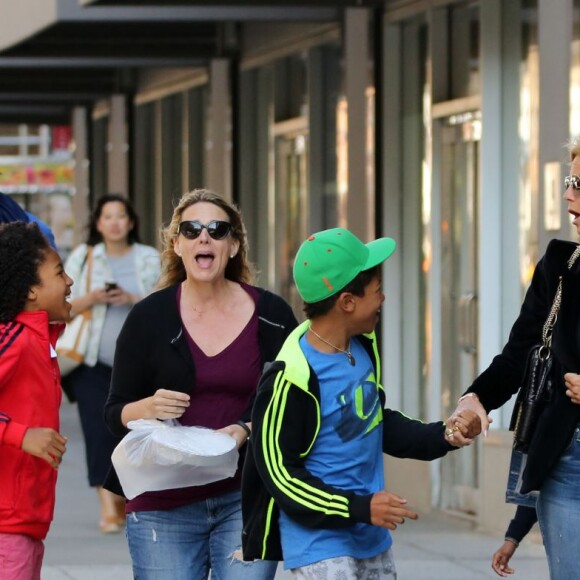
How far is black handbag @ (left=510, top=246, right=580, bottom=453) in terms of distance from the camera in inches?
181

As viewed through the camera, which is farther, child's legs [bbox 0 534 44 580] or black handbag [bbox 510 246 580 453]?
child's legs [bbox 0 534 44 580]

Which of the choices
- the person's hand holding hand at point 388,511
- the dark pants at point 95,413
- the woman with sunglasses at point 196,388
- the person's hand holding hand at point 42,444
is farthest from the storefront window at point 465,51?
the person's hand holding hand at point 388,511

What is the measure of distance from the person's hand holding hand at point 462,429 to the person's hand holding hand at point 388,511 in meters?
0.43

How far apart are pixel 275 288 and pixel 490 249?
501 cm

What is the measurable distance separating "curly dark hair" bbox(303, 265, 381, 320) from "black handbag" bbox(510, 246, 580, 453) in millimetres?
508

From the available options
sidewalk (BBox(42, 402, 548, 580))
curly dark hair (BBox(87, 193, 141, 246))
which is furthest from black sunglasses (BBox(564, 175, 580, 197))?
curly dark hair (BBox(87, 193, 141, 246))

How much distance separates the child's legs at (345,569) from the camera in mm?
4406

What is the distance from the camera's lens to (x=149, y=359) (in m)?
5.27

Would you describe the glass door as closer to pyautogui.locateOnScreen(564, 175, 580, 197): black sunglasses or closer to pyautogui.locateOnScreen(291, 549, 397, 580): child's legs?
pyautogui.locateOnScreen(564, 175, 580, 197): black sunglasses

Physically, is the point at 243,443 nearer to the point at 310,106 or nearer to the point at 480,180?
the point at 480,180

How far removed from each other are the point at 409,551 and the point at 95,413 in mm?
2046

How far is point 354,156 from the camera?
39.3 feet

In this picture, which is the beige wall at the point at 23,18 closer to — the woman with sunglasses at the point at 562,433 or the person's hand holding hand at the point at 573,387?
the woman with sunglasses at the point at 562,433

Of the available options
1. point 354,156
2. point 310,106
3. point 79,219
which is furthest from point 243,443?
point 79,219
